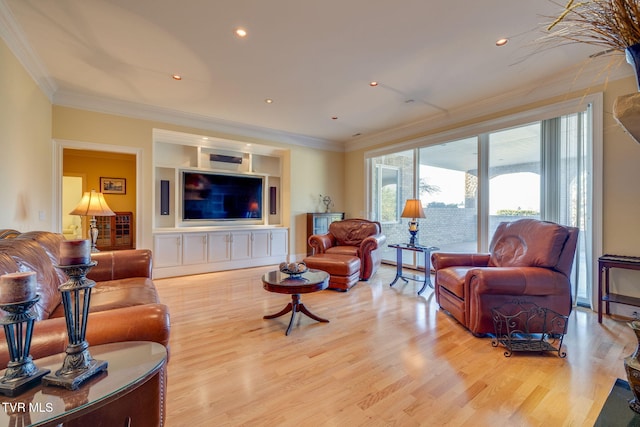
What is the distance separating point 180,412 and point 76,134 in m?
4.23

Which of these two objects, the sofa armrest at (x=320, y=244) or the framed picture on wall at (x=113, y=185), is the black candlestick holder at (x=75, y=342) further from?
the framed picture on wall at (x=113, y=185)

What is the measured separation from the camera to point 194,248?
4.92m

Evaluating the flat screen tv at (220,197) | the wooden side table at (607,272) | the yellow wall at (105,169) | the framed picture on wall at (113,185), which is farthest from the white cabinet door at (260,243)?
the wooden side table at (607,272)

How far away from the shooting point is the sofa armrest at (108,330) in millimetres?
1149

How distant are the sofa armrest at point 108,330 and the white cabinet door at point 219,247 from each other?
379cm

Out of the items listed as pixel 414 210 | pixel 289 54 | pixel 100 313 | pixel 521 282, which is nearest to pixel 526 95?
pixel 414 210

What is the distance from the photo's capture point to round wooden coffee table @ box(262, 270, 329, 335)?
2.53 metres

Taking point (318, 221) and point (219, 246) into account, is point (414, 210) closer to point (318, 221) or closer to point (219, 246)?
point (318, 221)

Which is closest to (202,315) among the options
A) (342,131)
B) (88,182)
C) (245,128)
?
(245,128)

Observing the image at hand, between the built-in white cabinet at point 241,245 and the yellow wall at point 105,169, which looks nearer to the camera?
the built-in white cabinet at point 241,245

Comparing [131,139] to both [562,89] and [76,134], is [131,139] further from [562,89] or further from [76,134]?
[562,89]

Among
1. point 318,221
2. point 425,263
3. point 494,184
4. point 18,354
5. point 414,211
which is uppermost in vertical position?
point 494,184

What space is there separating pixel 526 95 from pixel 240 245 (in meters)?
5.12

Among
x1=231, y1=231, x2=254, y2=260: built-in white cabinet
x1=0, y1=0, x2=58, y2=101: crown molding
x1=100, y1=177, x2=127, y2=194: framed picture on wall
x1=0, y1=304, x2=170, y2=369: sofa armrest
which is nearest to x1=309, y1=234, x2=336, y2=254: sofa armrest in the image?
x1=231, y1=231, x2=254, y2=260: built-in white cabinet
